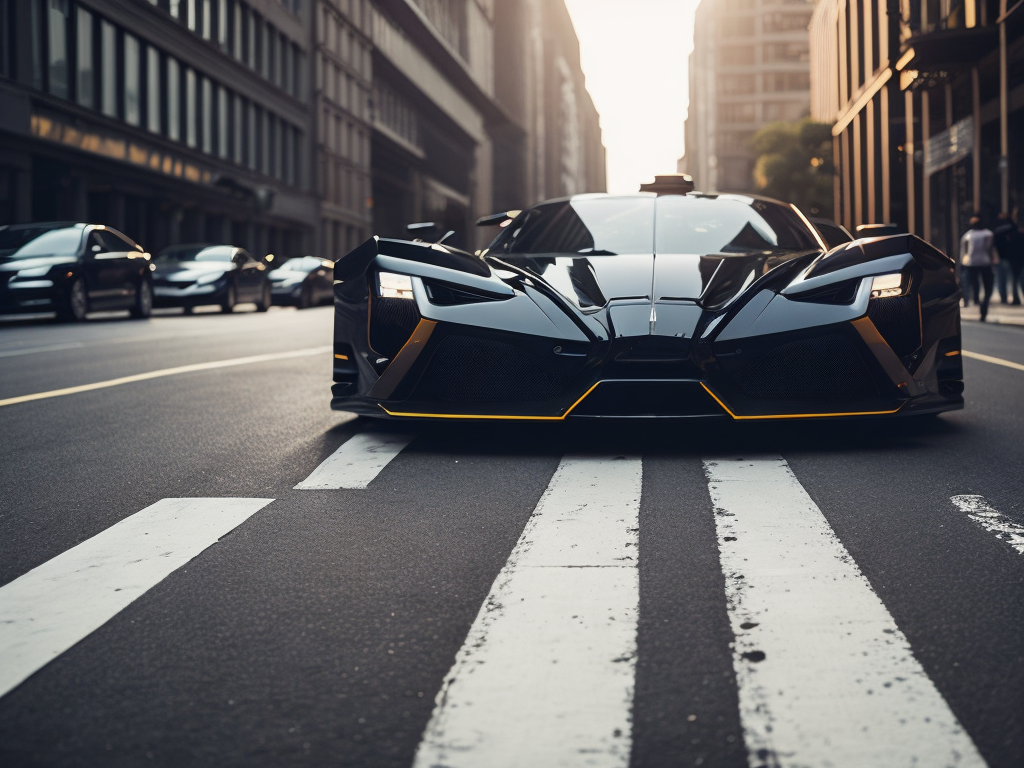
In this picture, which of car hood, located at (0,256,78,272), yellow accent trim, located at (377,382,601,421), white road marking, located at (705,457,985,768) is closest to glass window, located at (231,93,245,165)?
car hood, located at (0,256,78,272)

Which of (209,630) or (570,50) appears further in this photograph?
(570,50)

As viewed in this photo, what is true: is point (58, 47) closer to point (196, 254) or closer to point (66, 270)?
point (196, 254)

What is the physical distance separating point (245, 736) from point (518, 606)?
0.91m

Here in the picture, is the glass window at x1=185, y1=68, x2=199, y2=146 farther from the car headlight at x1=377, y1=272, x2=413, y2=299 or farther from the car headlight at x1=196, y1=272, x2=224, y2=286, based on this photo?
the car headlight at x1=377, y1=272, x2=413, y2=299

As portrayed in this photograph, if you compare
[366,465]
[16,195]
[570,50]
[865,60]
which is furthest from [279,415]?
[570,50]

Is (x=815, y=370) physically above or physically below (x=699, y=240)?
below

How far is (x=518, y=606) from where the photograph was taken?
2926mm

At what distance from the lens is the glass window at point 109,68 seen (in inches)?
1144

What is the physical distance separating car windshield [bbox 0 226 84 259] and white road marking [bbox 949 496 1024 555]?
15.7 metres

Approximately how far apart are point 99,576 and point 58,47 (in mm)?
26183

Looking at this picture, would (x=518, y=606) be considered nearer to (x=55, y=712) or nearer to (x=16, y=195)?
(x=55, y=712)

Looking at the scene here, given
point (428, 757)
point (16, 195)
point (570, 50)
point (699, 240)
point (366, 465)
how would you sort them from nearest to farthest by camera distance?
1. point (428, 757)
2. point (366, 465)
3. point (699, 240)
4. point (16, 195)
5. point (570, 50)

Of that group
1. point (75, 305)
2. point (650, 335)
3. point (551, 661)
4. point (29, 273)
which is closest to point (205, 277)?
point (75, 305)

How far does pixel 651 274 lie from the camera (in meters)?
5.47
